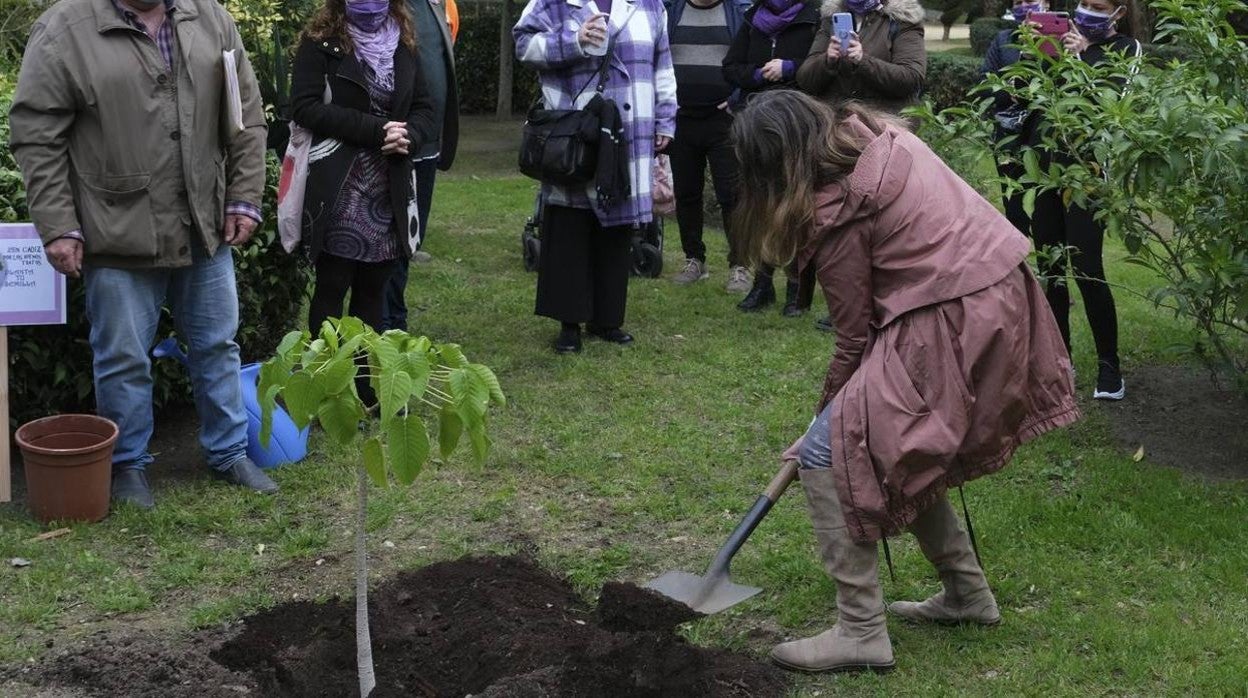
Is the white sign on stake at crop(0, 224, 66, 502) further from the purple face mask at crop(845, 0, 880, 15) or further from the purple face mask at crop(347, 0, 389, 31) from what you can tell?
the purple face mask at crop(845, 0, 880, 15)

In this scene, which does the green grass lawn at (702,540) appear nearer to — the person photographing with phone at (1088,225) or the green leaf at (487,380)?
the person photographing with phone at (1088,225)

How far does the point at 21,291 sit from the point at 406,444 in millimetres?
2497

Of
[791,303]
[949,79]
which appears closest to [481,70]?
[949,79]

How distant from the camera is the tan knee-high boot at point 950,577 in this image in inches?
154

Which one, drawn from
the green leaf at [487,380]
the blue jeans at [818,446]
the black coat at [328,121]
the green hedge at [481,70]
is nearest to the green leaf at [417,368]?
the green leaf at [487,380]

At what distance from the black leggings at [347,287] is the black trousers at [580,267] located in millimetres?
1190

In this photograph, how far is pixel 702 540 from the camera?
189 inches

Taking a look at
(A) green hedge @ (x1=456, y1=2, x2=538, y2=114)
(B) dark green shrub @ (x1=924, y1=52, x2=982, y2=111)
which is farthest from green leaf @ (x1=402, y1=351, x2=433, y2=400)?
(A) green hedge @ (x1=456, y1=2, x2=538, y2=114)

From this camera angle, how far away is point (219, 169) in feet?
16.3

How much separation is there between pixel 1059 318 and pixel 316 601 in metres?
3.66

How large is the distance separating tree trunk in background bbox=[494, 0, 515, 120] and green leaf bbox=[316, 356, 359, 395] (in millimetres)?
12534

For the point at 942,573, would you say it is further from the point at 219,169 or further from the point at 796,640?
the point at 219,169

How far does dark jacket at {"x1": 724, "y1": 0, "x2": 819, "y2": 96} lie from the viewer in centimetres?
775

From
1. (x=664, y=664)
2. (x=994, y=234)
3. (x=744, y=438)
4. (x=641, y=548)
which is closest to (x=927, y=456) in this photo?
(x=994, y=234)
